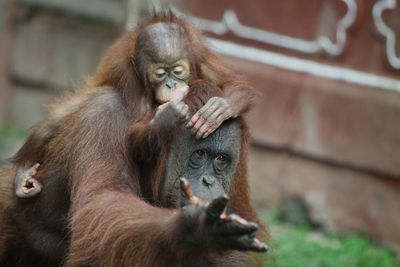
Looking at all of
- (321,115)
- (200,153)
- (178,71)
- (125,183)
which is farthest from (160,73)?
(321,115)

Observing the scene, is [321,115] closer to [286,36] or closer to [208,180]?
[286,36]

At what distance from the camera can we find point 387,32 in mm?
7027

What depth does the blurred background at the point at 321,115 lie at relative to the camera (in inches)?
278

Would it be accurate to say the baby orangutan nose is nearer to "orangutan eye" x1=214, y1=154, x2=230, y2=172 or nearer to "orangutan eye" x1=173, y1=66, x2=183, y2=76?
"orangutan eye" x1=214, y1=154, x2=230, y2=172

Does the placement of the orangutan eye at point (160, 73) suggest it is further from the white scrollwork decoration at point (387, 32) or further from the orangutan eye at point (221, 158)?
the white scrollwork decoration at point (387, 32)

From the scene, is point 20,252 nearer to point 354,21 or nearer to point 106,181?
point 106,181

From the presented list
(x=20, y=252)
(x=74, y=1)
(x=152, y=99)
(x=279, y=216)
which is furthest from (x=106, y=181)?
(x=74, y=1)

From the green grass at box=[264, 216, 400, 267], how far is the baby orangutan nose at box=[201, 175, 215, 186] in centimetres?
233

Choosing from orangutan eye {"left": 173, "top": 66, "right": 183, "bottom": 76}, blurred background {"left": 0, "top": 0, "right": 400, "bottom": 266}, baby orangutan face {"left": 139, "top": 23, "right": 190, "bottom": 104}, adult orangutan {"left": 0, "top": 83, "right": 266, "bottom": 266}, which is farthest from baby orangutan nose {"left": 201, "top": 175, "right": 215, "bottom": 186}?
blurred background {"left": 0, "top": 0, "right": 400, "bottom": 266}

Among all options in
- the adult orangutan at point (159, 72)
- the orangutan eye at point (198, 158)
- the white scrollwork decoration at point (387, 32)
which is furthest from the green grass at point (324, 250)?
the orangutan eye at point (198, 158)

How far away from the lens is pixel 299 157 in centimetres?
760

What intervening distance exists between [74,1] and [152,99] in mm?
4752

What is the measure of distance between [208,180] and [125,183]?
49 centimetres

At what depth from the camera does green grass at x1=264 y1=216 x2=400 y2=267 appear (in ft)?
20.6
